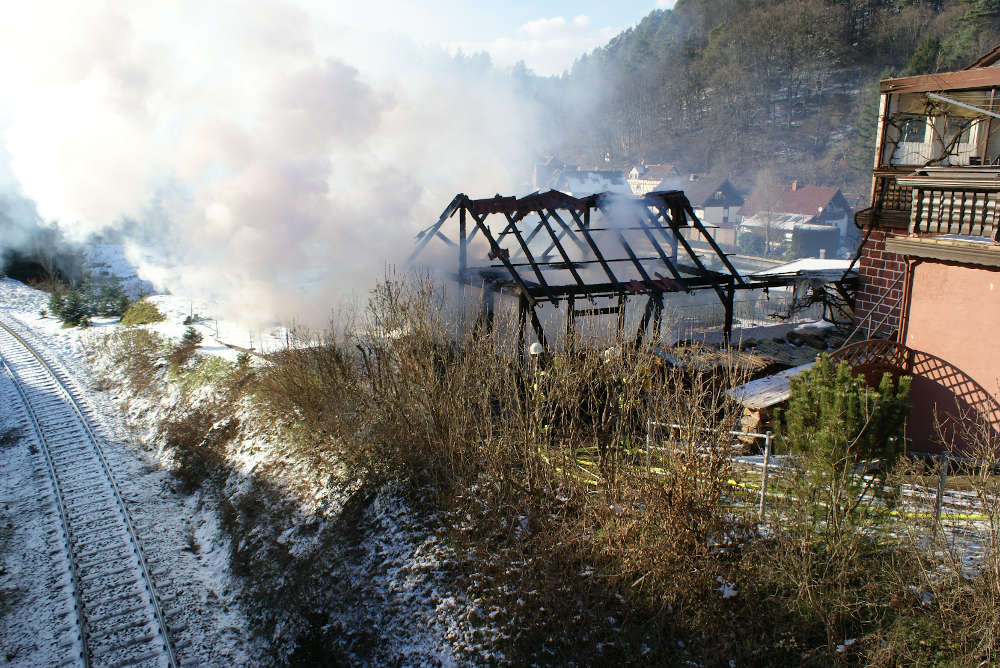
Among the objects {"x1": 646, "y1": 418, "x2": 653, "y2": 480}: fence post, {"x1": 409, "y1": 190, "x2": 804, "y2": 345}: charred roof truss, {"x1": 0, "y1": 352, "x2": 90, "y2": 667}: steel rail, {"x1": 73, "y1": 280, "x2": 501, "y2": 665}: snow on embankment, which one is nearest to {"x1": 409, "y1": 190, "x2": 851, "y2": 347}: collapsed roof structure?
{"x1": 409, "y1": 190, "x2": 804, "y2": 345}: charred roof truss

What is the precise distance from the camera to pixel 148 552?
12.2 meters

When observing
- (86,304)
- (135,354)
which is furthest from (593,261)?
(86,304)

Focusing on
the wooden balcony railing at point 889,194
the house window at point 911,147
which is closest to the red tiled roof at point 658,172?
the house window at point 911,147

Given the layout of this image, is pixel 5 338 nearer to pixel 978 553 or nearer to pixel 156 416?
pixel 156 416

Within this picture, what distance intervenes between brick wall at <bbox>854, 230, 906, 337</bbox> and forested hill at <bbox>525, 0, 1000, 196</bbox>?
4269cm

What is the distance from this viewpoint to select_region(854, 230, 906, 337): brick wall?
17.0 metres

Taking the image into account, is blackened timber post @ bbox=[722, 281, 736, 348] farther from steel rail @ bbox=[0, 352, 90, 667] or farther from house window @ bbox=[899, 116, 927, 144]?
steel rail @ bbox=[0, 352, 90, 667]

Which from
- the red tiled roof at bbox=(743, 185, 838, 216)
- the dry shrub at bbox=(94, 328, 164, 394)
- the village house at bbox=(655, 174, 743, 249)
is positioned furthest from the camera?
the village house at bbox=(655, 174, 743, 249)

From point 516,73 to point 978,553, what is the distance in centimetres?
Answer: 7621

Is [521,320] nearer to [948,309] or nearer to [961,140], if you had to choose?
[948,309]

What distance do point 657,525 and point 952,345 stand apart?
6.36 metres

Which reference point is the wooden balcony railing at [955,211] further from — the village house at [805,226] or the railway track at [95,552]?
the village house at [805,226]

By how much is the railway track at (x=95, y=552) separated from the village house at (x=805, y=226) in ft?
152

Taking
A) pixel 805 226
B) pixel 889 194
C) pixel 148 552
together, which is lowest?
pixel 148 552
